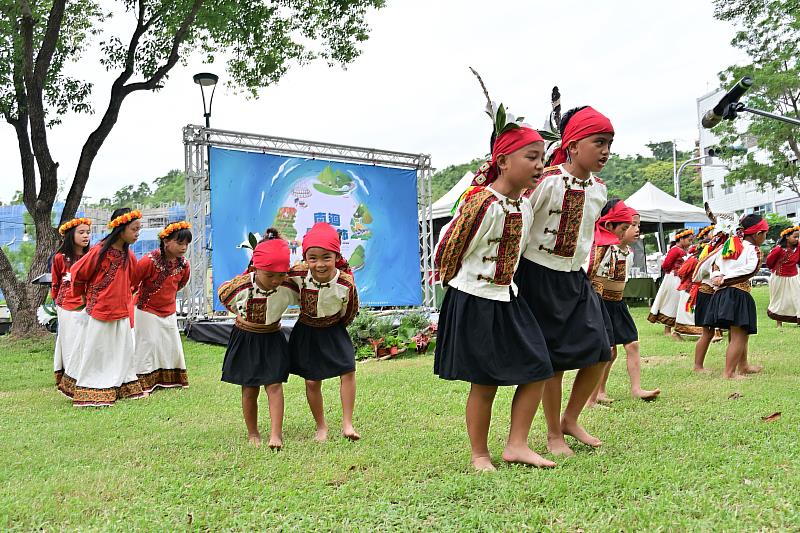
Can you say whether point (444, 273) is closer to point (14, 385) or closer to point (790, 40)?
point (14, 385)

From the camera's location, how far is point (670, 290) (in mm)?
10094

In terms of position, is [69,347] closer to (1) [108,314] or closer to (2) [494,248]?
(1) [108,314]

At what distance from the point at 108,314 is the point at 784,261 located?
9.19m

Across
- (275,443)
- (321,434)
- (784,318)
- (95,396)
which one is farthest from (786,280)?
(95,396)

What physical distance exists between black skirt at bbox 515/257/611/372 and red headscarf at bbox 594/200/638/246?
5.38 feet

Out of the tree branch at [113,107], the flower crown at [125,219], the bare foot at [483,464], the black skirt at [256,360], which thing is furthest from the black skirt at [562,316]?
the tree branch at [113,107]

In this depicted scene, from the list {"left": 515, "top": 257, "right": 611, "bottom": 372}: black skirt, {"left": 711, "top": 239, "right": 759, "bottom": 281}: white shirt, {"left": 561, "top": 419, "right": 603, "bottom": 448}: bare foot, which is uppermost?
{"left": 711, "top": 239, "right": 759, "bottom": 281}: white shirt

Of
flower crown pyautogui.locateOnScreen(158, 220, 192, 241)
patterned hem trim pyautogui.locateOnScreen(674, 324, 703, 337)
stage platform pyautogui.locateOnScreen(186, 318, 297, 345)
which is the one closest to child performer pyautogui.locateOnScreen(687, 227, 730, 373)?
patterned hem trim pyautogui.locateOnScreen(674, 324, 703, 337)

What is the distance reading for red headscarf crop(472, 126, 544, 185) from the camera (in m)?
3.36

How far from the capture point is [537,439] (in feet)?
13.4

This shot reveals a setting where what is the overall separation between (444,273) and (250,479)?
1.41m

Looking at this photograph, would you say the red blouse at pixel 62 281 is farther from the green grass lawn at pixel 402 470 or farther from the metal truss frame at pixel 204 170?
the metal truss frame at pixel 204 170

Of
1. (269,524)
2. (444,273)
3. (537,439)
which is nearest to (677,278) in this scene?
(537,439)

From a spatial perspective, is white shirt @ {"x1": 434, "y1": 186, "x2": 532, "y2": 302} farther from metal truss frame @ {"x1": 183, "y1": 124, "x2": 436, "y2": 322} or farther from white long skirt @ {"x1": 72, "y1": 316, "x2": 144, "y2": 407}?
metal truss frame @ {"x1": 183, "y1": 124, "x2": 436, "y2": 322}
